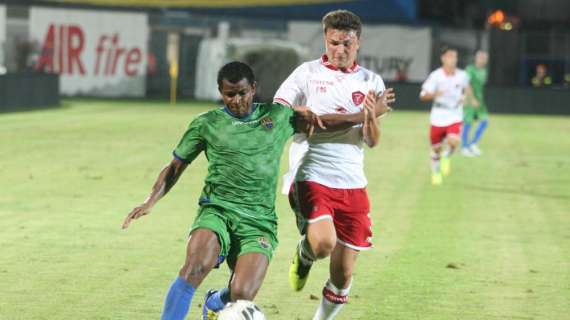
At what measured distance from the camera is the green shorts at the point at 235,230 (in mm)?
7793

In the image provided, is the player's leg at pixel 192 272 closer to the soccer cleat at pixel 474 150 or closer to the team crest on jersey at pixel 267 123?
the team crest on jersey at pixel 267 123

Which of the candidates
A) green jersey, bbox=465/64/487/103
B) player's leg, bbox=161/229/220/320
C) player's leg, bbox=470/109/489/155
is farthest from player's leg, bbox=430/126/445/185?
player's leg, bbox=161/229/220/320

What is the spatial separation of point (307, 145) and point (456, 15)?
59.6m

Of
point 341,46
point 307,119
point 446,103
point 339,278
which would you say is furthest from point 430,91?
point 307,119

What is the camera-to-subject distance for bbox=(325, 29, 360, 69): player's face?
29.0ft

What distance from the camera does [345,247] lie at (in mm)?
8953

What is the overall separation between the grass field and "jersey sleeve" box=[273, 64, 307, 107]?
1594 millimetres

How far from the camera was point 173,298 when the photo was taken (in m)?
7.51

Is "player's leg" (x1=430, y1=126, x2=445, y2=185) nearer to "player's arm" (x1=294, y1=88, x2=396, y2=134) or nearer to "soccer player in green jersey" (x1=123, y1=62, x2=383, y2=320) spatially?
"player's arm" (x1=294, y1=88, x2=396, y2=134)

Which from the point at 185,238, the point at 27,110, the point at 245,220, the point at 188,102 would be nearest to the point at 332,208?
the point at 245,220

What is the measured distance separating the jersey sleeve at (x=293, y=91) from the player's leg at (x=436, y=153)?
11744 millimetres

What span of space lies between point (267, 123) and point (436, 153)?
→ 42.2ft

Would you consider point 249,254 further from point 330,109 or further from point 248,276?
point 330,109

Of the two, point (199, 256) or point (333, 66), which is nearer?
point (199, 256)
